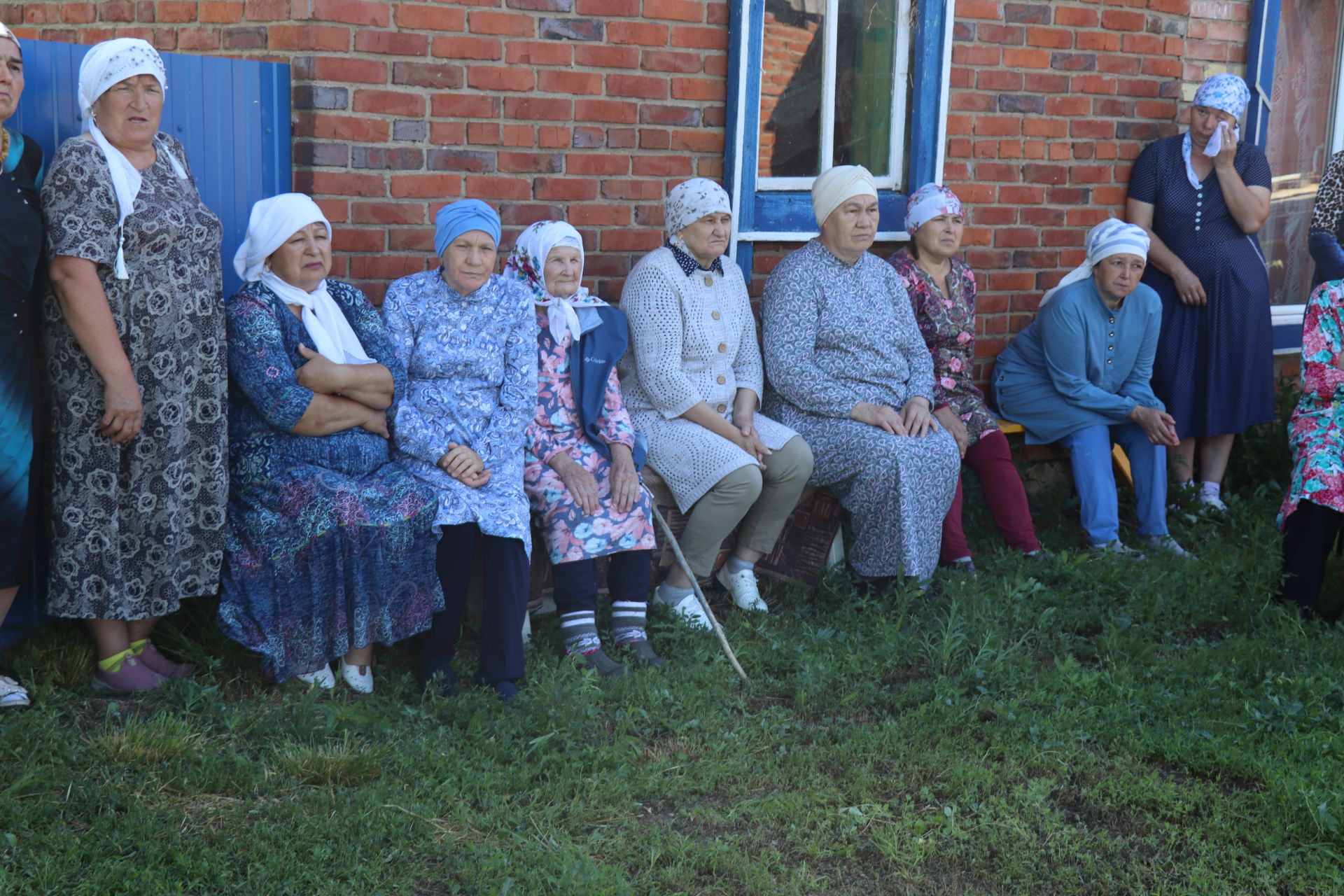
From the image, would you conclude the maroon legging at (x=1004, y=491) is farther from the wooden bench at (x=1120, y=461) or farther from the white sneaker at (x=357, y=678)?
the white sneaker at (x=357, y=678)

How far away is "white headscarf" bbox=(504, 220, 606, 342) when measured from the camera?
4309mm

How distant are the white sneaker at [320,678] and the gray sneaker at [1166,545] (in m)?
3.42

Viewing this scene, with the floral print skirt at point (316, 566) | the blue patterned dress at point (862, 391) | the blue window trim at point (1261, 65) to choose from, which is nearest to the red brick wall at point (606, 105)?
the blue window trim at point (1261, 65)

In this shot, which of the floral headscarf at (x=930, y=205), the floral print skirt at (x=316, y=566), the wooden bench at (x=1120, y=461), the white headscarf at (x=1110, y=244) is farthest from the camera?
the wooden bench at (x=1120, y=461)

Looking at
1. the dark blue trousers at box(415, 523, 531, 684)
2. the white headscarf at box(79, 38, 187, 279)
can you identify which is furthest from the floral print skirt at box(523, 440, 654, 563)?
the white headscarf at box(79, 38, 187, 279)

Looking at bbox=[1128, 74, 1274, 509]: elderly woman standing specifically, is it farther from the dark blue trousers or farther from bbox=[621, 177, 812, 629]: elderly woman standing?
the dark blue trousers

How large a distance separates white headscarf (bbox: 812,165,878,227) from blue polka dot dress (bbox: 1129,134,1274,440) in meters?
1.83

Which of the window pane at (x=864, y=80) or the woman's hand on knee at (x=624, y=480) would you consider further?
the window pane at (x=864, y=80)

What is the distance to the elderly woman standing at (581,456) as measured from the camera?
161 inches

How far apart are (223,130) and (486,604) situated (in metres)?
1.75

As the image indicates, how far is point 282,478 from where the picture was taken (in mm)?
3701

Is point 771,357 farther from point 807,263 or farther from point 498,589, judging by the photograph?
point 498,589

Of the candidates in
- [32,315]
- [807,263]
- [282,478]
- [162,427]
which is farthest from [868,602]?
[32,315]

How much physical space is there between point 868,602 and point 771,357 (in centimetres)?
101
